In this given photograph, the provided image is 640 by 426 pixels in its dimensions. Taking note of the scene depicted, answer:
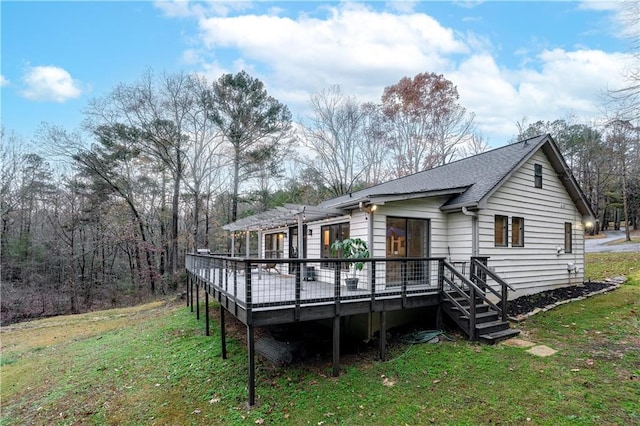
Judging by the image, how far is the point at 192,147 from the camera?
67.5 feet

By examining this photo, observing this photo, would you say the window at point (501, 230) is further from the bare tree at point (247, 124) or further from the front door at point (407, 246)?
the bare tree at point (247, 124)

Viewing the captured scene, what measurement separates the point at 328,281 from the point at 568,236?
8515 millimetres

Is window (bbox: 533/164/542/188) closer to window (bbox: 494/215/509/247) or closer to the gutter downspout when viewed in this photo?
window (bbox: 494/215/509/247)

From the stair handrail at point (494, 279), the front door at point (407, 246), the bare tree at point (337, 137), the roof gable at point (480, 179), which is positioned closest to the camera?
the stair handrail at point (494, 279)

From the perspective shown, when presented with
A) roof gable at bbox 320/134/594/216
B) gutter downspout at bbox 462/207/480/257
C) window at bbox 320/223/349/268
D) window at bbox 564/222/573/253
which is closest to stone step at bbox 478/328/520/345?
gutter downspout at bbox 462/207/480/257

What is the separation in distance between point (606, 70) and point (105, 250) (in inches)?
1130

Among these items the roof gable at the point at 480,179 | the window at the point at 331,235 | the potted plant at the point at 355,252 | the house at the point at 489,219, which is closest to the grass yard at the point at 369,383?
the potted plant at the point at 355,252

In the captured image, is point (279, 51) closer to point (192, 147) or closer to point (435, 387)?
point (192, 147)

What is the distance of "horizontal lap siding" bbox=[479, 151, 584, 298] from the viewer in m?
8.86

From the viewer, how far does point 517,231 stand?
376 inches

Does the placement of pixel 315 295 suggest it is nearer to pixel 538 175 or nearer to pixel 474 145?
pixel 538 175

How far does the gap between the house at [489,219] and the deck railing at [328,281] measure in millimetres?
492

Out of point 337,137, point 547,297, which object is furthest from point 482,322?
point 337,137

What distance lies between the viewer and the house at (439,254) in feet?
20.4
